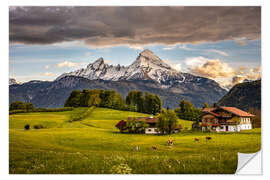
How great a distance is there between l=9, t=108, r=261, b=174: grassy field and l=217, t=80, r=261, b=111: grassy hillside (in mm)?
1171

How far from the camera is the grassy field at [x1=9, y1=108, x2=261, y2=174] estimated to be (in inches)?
316

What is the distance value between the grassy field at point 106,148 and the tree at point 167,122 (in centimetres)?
44

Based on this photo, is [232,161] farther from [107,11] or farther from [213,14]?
[107,11]

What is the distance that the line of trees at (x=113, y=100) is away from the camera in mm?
12500

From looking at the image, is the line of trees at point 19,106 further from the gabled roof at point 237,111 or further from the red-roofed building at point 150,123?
the gabled roof at point 237,111

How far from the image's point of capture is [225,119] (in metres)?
12.0

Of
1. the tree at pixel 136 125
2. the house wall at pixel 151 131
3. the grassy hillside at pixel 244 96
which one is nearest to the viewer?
the grassy hillside at pixel 244 96

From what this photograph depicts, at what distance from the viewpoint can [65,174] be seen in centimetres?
807

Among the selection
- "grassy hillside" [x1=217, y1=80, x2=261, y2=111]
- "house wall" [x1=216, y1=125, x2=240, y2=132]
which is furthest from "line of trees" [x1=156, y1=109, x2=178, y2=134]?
"grassy hillside" [x1=217, y1=80, x2=261, y2=111]

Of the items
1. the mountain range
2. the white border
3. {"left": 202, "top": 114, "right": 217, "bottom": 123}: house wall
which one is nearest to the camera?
the white border

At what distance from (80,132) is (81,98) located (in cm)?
171

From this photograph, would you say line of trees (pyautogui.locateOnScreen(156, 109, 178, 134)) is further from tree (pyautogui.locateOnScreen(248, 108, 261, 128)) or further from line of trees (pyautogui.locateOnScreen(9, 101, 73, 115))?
line of trees (pyautogui.locateOnScreen(9, 101, 73, 115))
